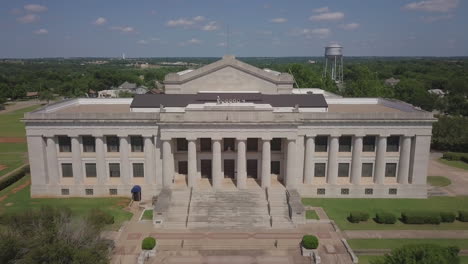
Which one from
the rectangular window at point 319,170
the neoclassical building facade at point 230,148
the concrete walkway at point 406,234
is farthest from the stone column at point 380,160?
the concrete walkway at point 406,234

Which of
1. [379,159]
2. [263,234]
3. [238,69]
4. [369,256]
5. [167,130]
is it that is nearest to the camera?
[369,256]

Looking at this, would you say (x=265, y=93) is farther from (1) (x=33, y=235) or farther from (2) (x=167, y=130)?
(1) (x=33, y=235)

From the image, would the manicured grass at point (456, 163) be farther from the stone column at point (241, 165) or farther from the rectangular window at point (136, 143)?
the rectangular window at point (136, 143)

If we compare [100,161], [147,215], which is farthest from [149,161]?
[147,215]

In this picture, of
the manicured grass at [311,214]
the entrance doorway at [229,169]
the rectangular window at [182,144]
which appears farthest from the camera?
the entrance doorway at [229,169]

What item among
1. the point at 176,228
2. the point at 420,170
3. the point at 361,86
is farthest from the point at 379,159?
the point at 361,86

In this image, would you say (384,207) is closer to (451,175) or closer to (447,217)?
(447,217)

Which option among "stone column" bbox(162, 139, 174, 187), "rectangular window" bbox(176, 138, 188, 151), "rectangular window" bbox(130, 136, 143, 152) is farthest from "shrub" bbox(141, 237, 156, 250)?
"rectangular window" bbox(176, 138, 188, 151)

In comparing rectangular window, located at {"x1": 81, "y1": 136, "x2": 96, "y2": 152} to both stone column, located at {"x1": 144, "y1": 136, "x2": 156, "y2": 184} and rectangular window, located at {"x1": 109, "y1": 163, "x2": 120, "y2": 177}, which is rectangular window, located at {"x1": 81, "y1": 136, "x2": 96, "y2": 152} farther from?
stone column, located at {"x1": 144, "y1": 136, "x2": 156, "y2": 184}
